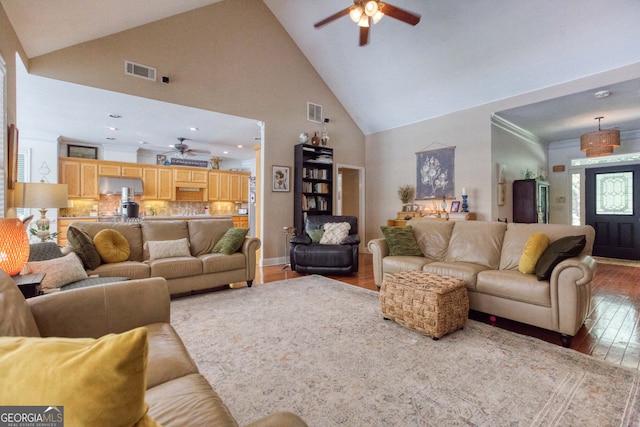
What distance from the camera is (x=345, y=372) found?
6.42 feet

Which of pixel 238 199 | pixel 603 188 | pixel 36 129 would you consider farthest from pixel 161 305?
pixel 603 188

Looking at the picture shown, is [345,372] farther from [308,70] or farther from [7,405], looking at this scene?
[308,70]

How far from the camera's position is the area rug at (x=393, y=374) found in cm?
158

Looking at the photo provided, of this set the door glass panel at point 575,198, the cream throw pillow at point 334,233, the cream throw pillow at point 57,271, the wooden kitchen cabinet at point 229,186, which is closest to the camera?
the cream throw pillow at point 57,271

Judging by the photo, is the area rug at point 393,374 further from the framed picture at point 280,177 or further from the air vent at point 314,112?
the air vent at point 314,112

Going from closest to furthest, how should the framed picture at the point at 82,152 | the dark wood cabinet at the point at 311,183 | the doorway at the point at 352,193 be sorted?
the dark wood cabinet at the point at 311,183
the framed picture at the point at 82,152
the doorway at the point at 352,193

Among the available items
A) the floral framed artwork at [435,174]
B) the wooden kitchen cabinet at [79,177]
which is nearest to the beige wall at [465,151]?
the floral framed artwork at [435,174]

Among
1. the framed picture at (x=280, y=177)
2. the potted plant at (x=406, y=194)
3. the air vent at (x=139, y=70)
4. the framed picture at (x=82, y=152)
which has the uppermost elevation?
the air vent at (x=139, y=70)

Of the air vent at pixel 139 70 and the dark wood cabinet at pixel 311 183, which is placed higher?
the air vent at pixel 139 70

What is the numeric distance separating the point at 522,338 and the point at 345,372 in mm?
1613

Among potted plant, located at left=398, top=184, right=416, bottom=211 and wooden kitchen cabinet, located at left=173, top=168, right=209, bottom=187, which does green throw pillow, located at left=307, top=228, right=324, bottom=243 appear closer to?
potted plant, located at left=398, top=184, right=416, bottom=211

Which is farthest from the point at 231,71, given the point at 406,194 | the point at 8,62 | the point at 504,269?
the point at 504,269

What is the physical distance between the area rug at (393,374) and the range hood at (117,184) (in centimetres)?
575

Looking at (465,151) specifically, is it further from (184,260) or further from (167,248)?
(167,248)
